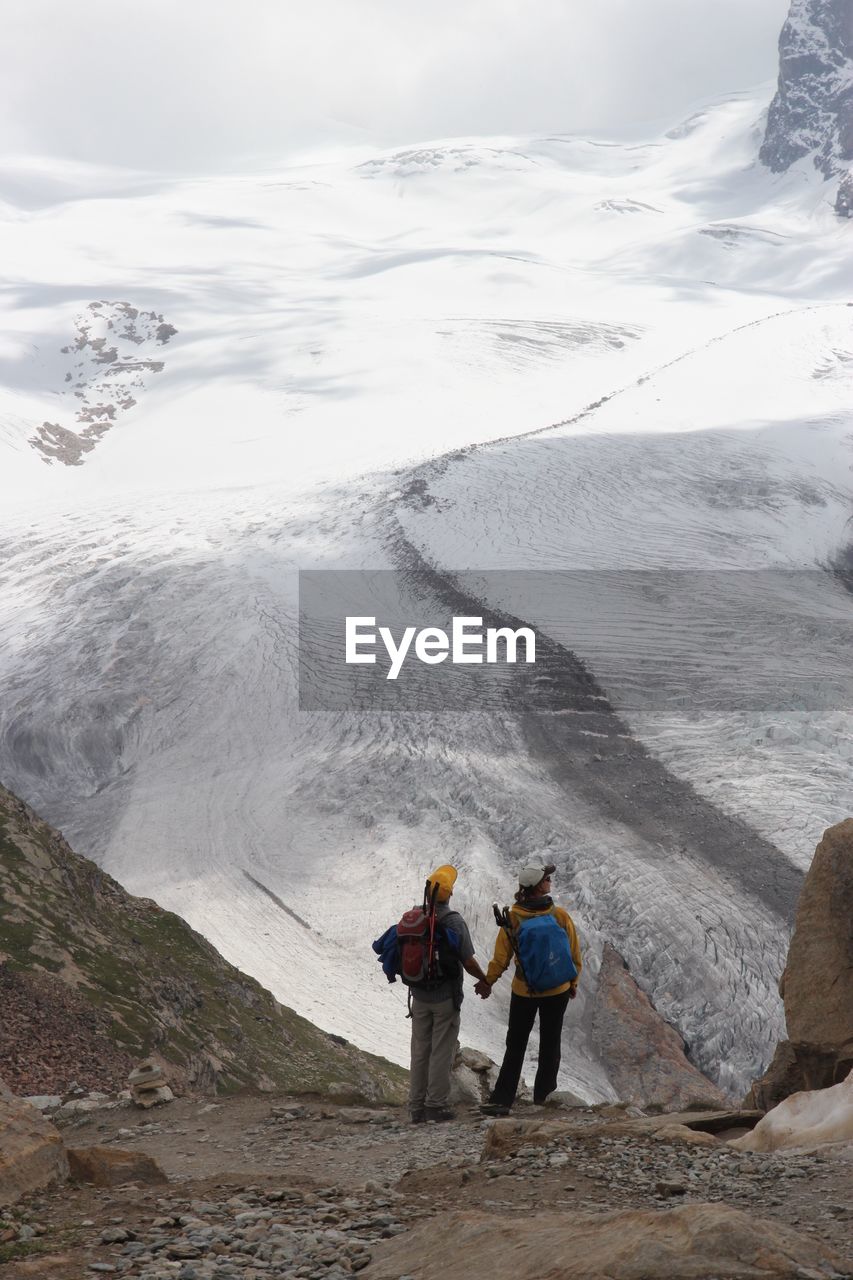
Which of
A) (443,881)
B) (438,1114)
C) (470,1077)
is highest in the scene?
(443,881)

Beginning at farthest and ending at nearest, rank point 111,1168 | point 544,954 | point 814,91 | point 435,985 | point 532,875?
point 814,91 < point 435,985 < point 532,875 < point 544,954 < point 111,1168

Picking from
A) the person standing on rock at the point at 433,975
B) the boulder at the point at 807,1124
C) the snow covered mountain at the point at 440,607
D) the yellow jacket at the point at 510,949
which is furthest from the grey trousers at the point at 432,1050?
the snow covered mountain at the point at 440,607

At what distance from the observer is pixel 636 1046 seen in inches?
860

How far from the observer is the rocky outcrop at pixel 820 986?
810 centimetres

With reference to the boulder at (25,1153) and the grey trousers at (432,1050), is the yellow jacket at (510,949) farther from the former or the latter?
the boulder at (25,1153)

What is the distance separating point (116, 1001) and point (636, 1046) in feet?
40.5

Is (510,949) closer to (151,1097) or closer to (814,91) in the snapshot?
(151,1097)

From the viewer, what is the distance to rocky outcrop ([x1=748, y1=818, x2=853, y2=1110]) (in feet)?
26.6

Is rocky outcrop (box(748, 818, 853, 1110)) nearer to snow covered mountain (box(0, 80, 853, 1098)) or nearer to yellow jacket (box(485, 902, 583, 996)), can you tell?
yellow jacket (box(485, 902, 583, 996))

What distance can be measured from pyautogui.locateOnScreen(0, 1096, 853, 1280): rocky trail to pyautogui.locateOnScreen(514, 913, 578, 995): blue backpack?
2.98 ft

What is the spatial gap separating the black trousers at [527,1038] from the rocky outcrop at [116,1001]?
3712mm

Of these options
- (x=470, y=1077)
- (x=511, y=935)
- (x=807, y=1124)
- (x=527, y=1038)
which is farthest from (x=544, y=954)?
(x=470, y=1077)

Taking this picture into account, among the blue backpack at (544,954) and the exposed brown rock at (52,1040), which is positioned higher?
the blue backpack at (544,954)

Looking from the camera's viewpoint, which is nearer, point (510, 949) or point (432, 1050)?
point (510, 949)
